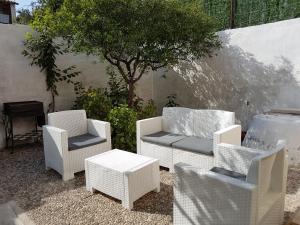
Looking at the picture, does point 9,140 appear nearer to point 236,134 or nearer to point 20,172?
point 20,172

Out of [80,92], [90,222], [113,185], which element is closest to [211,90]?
[80,92]

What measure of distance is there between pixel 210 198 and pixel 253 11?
5.58 m

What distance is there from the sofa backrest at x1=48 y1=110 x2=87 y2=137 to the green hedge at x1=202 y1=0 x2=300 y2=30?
3.91 metres

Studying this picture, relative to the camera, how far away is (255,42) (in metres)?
5.59

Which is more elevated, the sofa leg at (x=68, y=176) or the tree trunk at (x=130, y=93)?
the tree trunk at (x=130, y=93)

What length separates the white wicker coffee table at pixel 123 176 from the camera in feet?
10.2

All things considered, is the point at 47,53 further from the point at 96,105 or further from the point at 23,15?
the point at 23,15

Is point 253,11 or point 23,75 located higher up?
point 253,11

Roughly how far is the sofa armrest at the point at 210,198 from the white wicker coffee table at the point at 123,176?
72 cm

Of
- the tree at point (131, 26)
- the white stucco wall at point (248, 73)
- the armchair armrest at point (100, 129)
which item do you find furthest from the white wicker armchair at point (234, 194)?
the white stucco wall at point (248, 73)

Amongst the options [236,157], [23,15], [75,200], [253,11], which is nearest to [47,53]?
[75,200]

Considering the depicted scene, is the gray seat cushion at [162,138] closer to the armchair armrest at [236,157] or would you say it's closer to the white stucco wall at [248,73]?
the armchair armrest at [236,157]

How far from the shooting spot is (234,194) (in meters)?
2.12

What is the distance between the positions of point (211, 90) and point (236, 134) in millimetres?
2746
